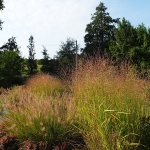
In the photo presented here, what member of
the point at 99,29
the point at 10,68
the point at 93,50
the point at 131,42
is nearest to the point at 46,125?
the point at 93,50

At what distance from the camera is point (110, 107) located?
3932 millimetres

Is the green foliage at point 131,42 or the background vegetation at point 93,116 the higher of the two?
the green foliage at point 131,42

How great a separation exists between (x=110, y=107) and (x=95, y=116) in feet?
1.04

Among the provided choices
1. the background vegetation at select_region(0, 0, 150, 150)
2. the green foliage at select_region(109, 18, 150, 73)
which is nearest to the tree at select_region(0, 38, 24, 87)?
the green foliage at select_region(109, 18, 150, 73)

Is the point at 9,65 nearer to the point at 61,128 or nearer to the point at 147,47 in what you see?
the point at 147,47

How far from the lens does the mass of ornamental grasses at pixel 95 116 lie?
12.0 ft

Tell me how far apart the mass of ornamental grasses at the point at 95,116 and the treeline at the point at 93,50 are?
34.1 ft

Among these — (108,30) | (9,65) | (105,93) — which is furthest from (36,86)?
(108,30)

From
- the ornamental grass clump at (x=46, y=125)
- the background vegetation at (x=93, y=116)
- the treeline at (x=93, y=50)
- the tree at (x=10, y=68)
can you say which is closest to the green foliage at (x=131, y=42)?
the treeline at (x=93, y=50)

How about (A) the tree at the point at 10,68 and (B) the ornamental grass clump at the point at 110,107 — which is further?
(A) the tree at the point at 10,68

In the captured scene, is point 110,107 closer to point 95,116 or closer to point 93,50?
point 95,116

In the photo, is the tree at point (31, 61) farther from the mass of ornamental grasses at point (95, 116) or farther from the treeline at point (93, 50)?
the mass of ornamental grasses at point (95, 116)

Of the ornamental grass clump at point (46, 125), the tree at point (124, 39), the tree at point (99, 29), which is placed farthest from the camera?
the tree at point (99, 29)

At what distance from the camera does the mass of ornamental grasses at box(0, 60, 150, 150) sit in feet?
12.0
